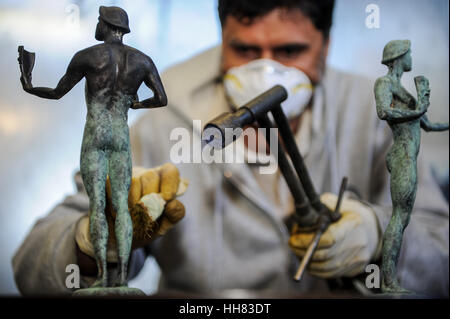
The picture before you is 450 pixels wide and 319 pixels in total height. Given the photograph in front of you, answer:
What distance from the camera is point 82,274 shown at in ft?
3.28

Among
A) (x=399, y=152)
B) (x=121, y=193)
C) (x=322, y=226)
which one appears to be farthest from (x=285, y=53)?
(x=121, y=193)

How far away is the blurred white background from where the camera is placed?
1406 mm

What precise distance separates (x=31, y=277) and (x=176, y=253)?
312 mm

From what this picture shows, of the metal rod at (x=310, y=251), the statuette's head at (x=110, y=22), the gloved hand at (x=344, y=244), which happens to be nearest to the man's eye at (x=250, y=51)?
the gloved hand at (x=344, y=244)

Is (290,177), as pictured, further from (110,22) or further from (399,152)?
(110,22)

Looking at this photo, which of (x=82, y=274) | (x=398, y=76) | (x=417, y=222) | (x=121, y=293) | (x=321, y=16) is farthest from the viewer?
(x=321, y=16)

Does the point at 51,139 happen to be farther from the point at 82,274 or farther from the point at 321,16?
the point at 321,16

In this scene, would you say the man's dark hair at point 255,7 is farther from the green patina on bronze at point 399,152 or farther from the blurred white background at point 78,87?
the green patina on bronze at point 399,152

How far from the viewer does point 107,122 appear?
79cm

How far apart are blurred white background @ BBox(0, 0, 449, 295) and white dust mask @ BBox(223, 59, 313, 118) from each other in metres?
0.14

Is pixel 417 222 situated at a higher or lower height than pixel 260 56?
lower

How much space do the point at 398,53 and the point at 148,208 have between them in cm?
40

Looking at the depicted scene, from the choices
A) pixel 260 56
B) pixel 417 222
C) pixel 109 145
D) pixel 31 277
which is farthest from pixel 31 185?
pixel 417 222

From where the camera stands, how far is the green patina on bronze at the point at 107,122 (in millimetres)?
789
